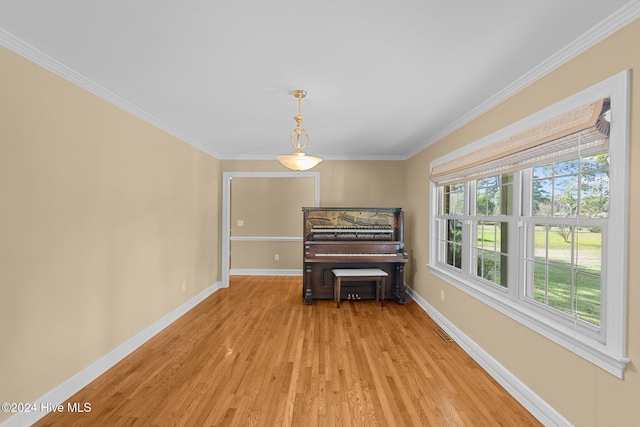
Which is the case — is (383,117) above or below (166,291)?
above

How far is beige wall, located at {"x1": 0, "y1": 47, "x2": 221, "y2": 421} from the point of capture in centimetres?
185

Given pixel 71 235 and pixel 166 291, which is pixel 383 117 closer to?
pixel 71 235

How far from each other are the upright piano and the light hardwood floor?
0.81 meters

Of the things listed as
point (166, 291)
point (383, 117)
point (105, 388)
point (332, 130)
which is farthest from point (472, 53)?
point (166, 291)

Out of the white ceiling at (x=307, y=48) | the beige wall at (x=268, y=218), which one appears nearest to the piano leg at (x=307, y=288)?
the beige wall at (x=268, y=218)

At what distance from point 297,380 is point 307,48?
96.4 inches

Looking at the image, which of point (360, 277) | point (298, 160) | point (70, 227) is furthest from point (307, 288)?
point (70, 227)

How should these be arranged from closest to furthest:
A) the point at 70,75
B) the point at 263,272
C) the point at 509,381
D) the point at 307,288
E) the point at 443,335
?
the point at 70,75 < the point at 509,381 < the point at 443,335 < the point at 307,288 < the point at 263,272

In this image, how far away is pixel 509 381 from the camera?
7.73 ft

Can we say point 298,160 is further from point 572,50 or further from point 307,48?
point 572,50

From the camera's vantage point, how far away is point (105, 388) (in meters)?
2.37

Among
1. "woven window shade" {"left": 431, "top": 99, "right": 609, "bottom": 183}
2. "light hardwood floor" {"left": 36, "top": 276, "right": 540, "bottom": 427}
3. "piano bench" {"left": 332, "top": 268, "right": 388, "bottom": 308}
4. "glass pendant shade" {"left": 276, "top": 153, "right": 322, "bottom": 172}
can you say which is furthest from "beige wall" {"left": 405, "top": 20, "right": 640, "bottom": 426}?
"glass pendant shade" {"left": 276, "top": 153, "right": 322, "bottom": 172}

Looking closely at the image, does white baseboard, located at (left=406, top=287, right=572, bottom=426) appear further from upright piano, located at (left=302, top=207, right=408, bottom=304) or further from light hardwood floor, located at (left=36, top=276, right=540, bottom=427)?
upright piano, located at (left=302, top=207, right=408, bottom=304)

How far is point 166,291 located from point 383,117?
3.20 m
